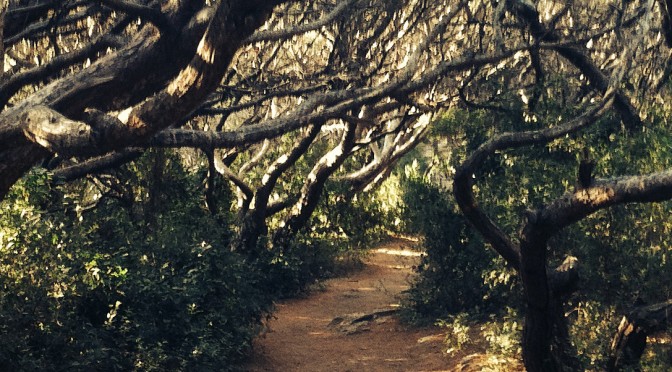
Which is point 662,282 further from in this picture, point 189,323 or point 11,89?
point 11,89

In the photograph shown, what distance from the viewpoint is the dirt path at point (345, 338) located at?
39.4 feet

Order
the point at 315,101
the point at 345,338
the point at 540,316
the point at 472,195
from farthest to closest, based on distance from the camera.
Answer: the point at 345,338 < the point at 315,101 < the point at 472,195 < the point at 540,316

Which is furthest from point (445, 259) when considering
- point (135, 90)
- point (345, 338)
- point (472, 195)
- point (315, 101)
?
point (135, 90)

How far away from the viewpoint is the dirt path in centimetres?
1200

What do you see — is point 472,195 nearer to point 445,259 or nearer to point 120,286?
point 120,286

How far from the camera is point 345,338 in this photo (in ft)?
45.8

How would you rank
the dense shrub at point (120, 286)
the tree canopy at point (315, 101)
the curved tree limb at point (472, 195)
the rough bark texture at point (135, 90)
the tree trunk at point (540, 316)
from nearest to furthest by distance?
1. the rough bark texture at point (135, 90)
2. the tree canopy at point (315, 101)
3. the tree trunk at point (540, 316)
4. the curved tree limb at point (472, 195)
5. the dense shrub at point (120, 286)

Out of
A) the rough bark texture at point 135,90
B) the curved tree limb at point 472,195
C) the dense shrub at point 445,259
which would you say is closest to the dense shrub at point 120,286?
the rough bark texture at point 135,90

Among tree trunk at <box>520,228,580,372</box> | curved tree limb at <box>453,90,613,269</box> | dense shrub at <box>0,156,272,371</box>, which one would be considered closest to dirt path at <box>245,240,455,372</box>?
dense shrub at <box>0,156,272,371</box>

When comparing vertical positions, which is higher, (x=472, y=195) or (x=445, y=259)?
(x=445, y=259)

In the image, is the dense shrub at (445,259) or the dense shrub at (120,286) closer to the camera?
the dense shrub at (120,286)

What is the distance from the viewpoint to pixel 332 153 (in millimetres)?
16656

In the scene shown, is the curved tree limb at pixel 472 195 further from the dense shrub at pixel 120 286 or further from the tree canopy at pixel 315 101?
the dense shrub at pixel 120 286

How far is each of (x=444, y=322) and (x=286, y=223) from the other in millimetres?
6128
